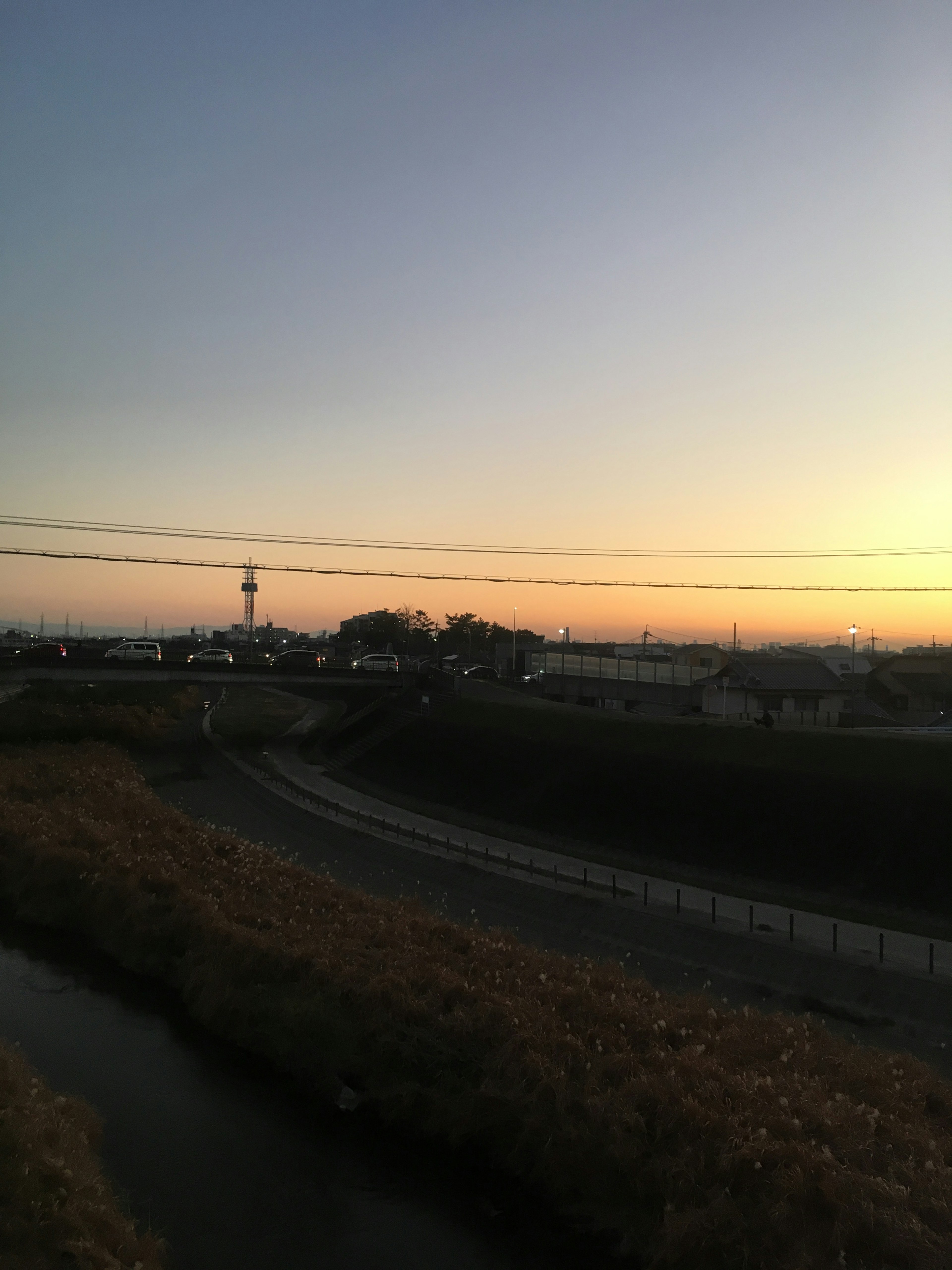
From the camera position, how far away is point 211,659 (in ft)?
248

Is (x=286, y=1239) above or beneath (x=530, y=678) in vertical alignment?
beneath

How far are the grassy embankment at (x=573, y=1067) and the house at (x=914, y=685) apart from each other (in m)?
56.5

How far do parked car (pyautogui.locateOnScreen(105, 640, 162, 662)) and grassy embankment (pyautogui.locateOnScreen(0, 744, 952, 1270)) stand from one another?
39.0 m

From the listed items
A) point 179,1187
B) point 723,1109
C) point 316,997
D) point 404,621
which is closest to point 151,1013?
point 316,997

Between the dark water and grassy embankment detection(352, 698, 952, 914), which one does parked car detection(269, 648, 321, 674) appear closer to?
grassy embankment detection(352, 698, 952, 914)

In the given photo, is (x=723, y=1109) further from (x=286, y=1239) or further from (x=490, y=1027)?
(x=286, y=1239)

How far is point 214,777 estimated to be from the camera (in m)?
51.7

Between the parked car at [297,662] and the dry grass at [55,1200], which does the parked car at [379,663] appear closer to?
the parked car at [297,662]

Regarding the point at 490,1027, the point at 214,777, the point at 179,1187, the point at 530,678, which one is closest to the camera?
the point at 179,1187

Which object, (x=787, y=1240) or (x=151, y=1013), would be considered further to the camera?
(x=151, y=1013)

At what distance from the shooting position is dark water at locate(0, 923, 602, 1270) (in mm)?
14266

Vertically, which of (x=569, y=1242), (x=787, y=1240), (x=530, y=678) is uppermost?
(x=530, y=678)

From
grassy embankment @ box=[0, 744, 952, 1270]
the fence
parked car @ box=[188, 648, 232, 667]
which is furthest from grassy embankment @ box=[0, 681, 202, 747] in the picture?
grassy embankment @ box=[0, 744, 952, 1270]

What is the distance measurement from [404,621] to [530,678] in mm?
105856
